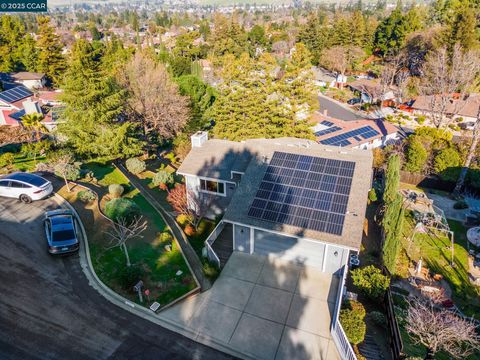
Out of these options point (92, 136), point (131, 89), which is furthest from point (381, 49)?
point (92, 136)

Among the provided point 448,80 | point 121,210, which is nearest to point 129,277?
point 121,210

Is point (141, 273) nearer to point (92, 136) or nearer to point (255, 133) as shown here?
point (92, 136)

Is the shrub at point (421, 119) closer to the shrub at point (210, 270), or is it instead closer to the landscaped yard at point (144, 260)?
the landscaped yard at point (144, 260)

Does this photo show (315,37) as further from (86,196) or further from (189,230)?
(86,196)

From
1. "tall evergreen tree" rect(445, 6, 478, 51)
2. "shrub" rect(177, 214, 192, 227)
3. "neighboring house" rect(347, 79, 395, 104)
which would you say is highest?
"tall evergreen tree" rect(445, 6, 478, 51)

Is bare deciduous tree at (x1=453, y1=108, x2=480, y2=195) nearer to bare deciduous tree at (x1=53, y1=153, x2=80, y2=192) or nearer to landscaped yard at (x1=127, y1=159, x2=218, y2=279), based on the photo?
landscaped yard at (x1=127, y1=159, x2=218, y2=279)

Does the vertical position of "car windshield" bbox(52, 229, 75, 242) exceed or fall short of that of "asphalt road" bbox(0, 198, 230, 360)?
it exceeds it

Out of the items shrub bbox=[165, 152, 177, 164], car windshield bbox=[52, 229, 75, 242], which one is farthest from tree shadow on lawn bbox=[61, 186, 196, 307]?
shrub bbox=[165, 152, 177, 164]
